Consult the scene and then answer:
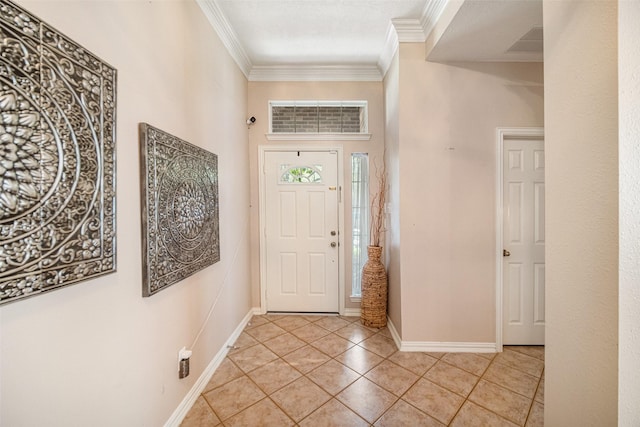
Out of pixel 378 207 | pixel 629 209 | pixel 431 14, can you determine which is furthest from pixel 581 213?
pixel 378 207

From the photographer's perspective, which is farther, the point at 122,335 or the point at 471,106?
the point at 471,106

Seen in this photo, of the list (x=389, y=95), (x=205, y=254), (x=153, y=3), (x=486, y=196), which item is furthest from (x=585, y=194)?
(x=389, y=95)

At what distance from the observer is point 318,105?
305 cm

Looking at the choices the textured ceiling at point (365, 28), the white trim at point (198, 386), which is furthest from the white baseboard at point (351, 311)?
the textured ceiling at point (365, 28)

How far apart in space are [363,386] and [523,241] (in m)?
1.94

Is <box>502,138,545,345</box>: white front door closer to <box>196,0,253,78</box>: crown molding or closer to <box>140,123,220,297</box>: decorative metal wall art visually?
<box>140,123,220,297</box>: decorative metal wall art

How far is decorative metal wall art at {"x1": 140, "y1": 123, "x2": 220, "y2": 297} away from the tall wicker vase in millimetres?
1588

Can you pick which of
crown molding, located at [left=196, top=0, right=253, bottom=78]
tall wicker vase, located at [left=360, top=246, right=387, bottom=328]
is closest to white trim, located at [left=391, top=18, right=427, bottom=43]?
crown molding, located at [left=196, top=0, right=253, bottom=78]

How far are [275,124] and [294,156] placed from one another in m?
0.48

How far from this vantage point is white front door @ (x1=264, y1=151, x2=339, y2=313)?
3.01m

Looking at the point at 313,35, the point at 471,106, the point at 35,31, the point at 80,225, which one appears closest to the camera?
the point at 35,31

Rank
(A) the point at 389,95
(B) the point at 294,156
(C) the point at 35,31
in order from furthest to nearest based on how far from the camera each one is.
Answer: (B) the point at 294,156 < (A) the point at 389,95 < (C) the point at 35,31

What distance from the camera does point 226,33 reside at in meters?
2.22

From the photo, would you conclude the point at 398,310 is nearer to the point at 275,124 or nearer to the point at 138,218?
the point at 138,218
